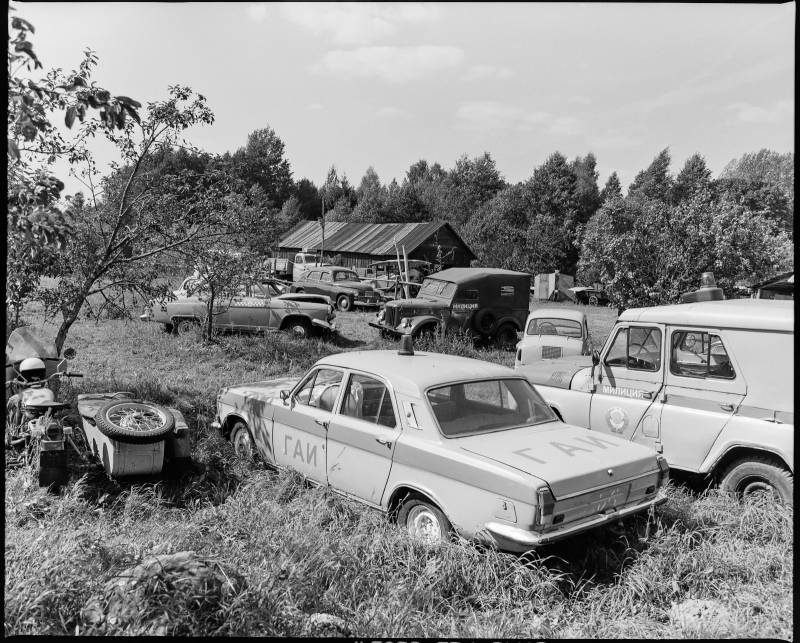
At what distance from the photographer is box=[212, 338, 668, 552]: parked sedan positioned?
4293 mm

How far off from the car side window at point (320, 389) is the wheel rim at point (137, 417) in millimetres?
1309

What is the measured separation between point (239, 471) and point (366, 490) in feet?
5.73

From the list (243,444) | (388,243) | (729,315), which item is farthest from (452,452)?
(388,243)

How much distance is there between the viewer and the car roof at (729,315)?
222 inches

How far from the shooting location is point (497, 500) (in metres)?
4.29

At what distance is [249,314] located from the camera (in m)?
14.2

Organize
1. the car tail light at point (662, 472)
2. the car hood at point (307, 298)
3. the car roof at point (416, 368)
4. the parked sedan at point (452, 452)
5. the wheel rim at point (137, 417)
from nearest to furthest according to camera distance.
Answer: the parked sedan at point (452, 452), the car tail light at point (662, 472), the car roof at point (416, 368), the wheel rim at point (137, 417), the car hood at point (307, 298)

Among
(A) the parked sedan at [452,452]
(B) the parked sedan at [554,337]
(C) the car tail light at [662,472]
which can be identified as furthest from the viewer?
(B) the parked sedan at [554,337]

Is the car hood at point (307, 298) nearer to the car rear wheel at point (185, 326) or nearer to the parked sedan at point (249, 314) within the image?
the parked sedan at point (249, 314)

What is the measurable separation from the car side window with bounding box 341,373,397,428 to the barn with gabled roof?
27.5 metres

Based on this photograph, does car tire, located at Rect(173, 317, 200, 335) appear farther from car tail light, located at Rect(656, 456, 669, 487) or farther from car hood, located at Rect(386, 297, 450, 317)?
car tail light, located at Rect(656, 456, 669, 487)

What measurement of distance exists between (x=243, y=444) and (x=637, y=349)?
14.1 feet

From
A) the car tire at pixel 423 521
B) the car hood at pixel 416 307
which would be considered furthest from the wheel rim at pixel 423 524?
the car hood at pixel 416 307

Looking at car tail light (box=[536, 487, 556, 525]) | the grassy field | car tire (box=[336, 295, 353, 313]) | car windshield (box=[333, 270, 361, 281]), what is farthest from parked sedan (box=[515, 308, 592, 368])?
car windshield (box=[333, 270, 361, 281])
